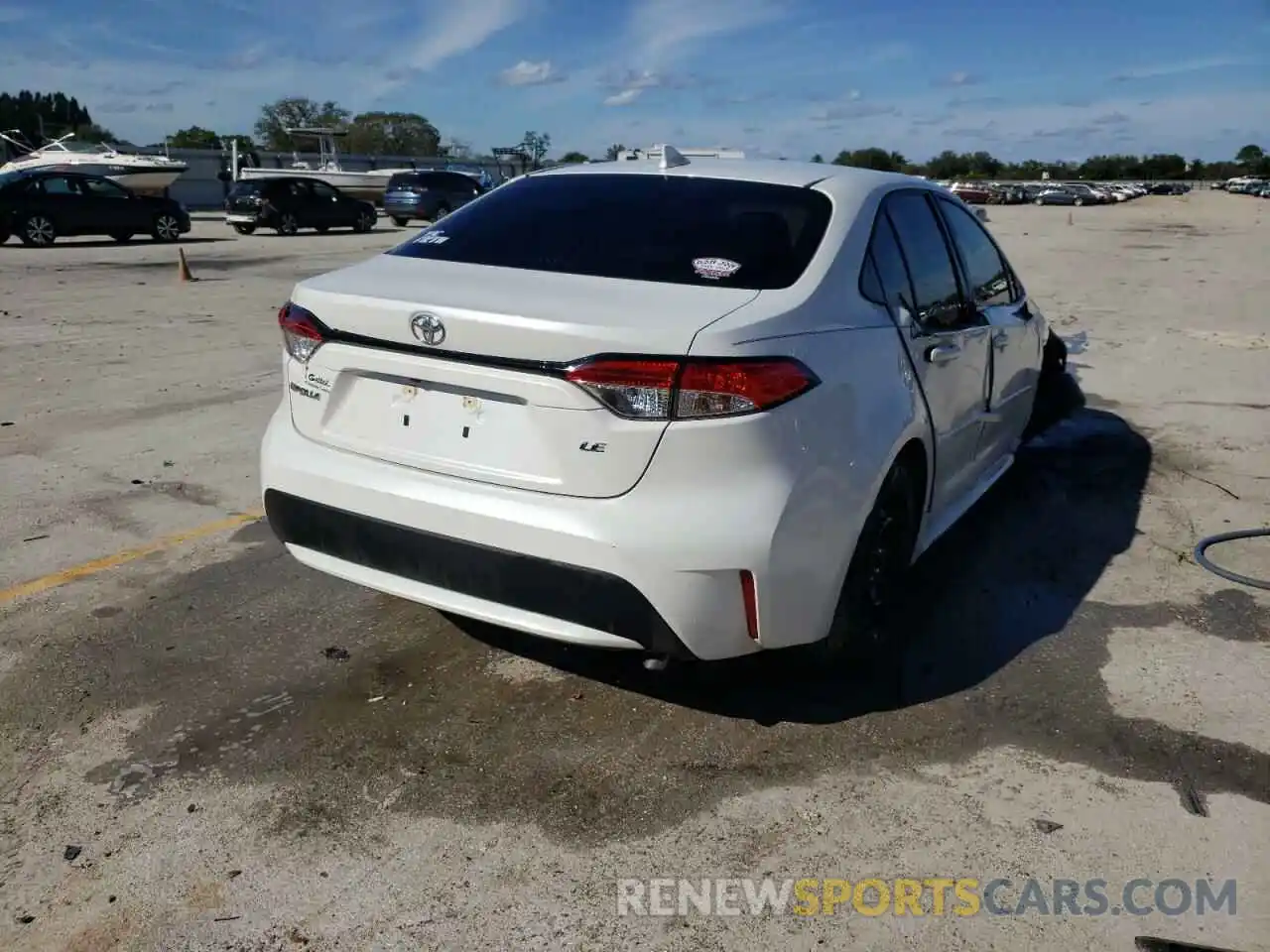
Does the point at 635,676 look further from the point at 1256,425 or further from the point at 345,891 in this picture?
the point at 1256,425

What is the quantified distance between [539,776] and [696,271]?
156 centimetres

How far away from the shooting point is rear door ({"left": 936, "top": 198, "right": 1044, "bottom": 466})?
15.3 feet

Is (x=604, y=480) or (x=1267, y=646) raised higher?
(x=604, y=480)

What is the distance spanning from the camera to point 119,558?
466 centimetres

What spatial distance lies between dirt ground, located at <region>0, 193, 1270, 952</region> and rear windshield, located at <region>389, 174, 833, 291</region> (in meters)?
1.36

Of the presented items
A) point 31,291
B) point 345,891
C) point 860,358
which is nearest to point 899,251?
point 860,358

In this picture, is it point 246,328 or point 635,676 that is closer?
point 635,676

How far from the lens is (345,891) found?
2.59 meters

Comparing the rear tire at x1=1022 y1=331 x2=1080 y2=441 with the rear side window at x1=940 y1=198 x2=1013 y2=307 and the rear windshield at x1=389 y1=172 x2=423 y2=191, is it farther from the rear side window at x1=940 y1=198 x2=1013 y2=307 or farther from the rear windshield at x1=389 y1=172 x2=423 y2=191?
the rear windshield at x1=389 y1=172 x2=423 y2=191

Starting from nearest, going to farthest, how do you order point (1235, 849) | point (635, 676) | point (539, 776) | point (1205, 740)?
point (1235, 849) → point (539, 776) → point (1205, 740) → point (635, 676)

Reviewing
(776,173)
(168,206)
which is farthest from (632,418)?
(168,206)

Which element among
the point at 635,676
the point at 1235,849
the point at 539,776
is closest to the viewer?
the point at 1235,849

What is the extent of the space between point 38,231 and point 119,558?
66.9 ft

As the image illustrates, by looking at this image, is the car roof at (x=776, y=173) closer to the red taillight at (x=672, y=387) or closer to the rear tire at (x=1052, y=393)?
the red taillight at (x=672, y=387)
